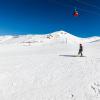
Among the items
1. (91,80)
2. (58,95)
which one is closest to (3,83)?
(58,95)

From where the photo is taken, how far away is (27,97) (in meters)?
15.9

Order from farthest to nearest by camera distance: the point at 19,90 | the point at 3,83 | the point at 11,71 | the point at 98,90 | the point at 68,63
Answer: the point at 68,63, the point at 11,71, the point at 3,83, the point at 19,90, the point at 98,90

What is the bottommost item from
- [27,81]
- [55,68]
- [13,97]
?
[13,97]

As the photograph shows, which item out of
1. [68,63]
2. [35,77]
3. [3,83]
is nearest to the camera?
[3,83]

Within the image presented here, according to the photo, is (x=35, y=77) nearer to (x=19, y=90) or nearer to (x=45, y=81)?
(x=45, y=81)

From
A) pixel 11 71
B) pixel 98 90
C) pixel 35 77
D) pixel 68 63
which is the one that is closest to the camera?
pixel 98 90

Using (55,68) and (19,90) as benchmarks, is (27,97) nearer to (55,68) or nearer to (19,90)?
(19,90)

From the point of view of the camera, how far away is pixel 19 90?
17016mm

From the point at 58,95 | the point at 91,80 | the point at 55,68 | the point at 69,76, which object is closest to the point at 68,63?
the point at 55,68

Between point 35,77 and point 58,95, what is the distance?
14.5ft

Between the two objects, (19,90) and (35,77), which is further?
(35,77)

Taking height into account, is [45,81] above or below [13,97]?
above

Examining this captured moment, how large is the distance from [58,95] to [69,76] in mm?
3699

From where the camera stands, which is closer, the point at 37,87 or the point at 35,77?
the point at 37,87
